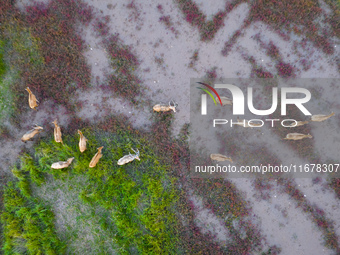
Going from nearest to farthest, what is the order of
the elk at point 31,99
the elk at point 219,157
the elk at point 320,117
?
the elk at point 320,117, the elk at point 31,99, the elk at point 219,157

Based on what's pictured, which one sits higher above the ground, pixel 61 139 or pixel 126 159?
pixel 61 139

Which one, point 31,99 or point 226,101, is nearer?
point 31,99

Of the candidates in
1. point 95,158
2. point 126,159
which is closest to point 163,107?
point 126,159

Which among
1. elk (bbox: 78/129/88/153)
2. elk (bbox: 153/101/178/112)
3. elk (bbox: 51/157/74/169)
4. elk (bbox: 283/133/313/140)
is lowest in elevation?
elk (bbox: 51/157/74/169)

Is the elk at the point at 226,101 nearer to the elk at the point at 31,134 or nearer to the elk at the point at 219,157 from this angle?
the elk at the point at 219,157

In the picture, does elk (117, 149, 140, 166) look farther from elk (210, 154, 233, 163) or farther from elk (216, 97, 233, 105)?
elk (216, 97, 233, 105)

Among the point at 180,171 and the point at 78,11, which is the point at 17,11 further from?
the point at 180,171

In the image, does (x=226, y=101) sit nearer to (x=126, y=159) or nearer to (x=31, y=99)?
(x=126, y=159)

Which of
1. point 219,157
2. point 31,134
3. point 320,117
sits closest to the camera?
point 320,117

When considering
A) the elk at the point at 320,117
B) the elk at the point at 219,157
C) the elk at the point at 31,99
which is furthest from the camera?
the elk at the point at 219,157

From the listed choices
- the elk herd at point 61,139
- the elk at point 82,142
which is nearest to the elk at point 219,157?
the elk herd at point 61,139

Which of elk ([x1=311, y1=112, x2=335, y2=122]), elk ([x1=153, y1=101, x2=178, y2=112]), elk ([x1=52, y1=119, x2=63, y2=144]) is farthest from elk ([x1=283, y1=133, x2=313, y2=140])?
elk ([x1=52, y1=119, x2=63, y2=144])

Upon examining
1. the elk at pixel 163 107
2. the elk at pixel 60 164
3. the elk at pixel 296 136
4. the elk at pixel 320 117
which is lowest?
the elk at pixel 60 164
